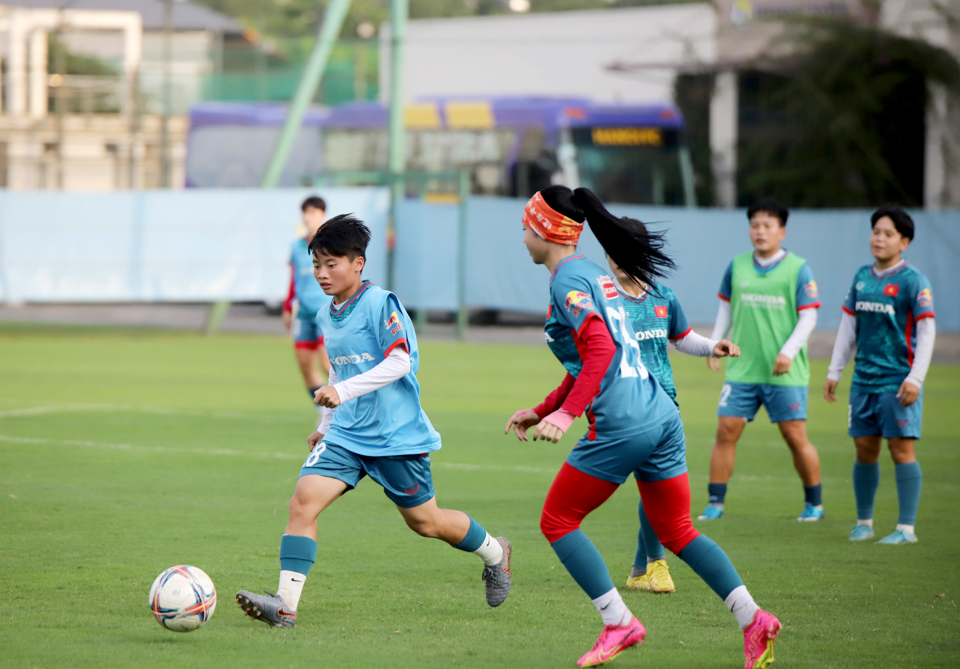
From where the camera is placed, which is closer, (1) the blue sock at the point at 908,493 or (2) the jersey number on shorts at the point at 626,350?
(2) the jersey number on shorts at the point at 626,350

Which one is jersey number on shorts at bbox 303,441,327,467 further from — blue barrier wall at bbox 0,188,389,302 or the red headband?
blue barrier wall at bbox 0,188,389,302

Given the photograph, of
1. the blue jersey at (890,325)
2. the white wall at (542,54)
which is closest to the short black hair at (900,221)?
the blue jersey at (890,325)

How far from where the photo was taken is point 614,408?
4.88 meters

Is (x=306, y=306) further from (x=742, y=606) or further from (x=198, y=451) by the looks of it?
(x=742, y=606)

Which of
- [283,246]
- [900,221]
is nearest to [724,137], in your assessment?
[283,246]

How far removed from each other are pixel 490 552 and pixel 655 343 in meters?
1.32

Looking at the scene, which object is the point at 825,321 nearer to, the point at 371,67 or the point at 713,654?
the point at 713,654

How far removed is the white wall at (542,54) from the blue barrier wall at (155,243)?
1582cm

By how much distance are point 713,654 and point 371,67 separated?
108ft

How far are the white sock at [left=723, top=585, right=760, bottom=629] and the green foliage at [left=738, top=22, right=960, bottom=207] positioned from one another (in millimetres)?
24791

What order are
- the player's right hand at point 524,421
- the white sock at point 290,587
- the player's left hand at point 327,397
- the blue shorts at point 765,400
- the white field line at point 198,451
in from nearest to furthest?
the player's left hand at point 327,397
the player's right hand at point 524,421
the white sock at point 290,587
the blue shorts at point 765,400
the white field line at point 198,451

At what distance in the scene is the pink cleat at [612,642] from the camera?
4941mm

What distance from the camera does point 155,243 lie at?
21422mm

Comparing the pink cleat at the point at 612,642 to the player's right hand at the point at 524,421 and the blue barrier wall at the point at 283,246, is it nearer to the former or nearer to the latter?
the player's right hand at the point at 524,421
